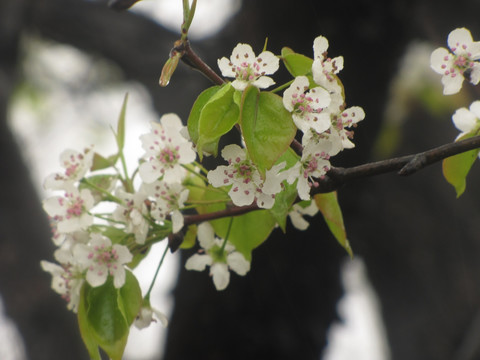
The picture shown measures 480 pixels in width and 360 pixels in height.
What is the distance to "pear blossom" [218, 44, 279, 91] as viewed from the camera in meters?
0.47

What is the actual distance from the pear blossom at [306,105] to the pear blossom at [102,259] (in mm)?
215

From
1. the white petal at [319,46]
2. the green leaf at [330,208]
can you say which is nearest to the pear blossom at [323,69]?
the white petal at [319,46]

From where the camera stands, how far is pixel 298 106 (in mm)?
461

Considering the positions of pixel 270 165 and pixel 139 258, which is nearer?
pixel 270 165

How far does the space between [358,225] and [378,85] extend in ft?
1.49

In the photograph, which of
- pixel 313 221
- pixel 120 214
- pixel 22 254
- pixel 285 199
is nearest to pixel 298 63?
pixel 285 199

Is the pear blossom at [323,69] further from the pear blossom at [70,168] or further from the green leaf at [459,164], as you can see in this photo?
the pear blossom at [70,168]

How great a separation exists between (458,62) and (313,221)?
38.3 inches

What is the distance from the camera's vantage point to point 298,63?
50 centimetres

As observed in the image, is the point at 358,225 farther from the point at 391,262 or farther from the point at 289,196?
the point at 289,196

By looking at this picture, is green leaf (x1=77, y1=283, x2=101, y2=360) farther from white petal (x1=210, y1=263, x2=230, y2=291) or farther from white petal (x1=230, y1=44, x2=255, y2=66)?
white petal (x1=230, y1=44, x2=255, y2=66)

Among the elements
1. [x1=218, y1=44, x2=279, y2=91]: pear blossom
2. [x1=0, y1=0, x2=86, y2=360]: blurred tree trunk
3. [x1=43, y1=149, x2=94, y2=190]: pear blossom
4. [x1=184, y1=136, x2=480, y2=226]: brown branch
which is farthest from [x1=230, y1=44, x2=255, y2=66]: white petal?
[x1=0, y1=0, x2=86, y2=360]: blurred tree trunk

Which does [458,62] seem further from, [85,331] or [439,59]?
[85,331]

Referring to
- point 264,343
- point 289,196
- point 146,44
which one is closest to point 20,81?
point 146,44
